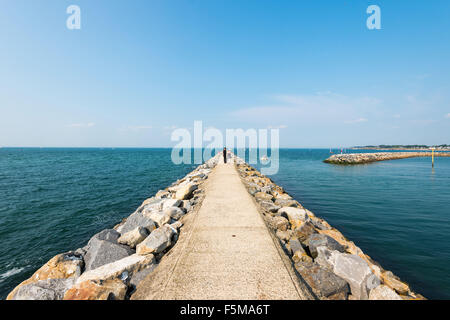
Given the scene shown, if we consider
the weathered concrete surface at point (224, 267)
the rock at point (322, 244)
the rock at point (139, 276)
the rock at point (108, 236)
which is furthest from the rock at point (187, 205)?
the rock at point (322, 244)

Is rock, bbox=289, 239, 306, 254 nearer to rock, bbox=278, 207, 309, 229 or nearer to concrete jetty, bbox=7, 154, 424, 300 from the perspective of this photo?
concrete jetty, bbox=7, 154, 424, 300

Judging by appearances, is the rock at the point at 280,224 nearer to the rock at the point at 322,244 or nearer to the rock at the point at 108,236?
the rock at the point at 322,244

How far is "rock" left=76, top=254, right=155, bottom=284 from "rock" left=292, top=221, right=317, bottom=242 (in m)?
3.74

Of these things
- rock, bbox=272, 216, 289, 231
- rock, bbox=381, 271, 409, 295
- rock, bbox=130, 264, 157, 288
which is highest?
rock, bbox=272, 216, 289, 231

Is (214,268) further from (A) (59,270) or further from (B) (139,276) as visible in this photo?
(A) (59,270)

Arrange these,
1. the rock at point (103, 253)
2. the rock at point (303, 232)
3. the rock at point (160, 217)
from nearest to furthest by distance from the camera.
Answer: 1. the rock at point (103, 253)
2. the rock at point (303, 232)
3. the rock at point (160, 217)

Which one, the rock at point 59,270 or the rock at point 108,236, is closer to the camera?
the rock at point 59,270

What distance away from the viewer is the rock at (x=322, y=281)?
10.1ft

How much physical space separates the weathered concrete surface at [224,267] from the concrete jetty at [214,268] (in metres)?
0.02

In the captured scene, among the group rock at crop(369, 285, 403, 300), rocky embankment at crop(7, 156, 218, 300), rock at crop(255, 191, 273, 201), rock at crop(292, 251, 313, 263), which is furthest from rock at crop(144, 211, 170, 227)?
Result: rock at crop(369, 285, 403, 300)

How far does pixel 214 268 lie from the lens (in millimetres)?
3312

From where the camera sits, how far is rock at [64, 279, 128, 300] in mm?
2699

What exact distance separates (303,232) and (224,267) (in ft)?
9.85
